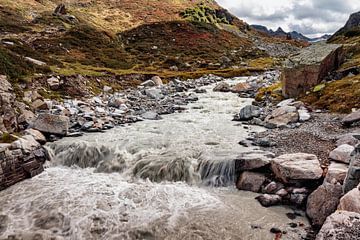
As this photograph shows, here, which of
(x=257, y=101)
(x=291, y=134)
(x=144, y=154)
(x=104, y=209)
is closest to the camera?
(x=104, y=209)

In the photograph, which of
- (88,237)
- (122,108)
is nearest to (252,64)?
(122,108)

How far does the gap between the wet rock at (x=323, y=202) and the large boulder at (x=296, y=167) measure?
0.88m

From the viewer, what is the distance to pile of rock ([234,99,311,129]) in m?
18.7

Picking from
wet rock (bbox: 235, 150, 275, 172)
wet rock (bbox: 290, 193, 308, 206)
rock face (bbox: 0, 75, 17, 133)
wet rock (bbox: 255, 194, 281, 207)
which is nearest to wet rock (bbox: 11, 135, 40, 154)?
rock face (bbox: 0, 75, 17, 133)

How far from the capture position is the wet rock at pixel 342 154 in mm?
11646

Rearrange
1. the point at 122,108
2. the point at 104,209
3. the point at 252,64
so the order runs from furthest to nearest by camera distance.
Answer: the point at 252,64, the point at 122,108, the point at 104,209

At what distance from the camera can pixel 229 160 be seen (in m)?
13.3

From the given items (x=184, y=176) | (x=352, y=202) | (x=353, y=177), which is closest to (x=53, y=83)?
(x=184, y=176)

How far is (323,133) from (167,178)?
337 inches

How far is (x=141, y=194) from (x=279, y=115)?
1130 cm

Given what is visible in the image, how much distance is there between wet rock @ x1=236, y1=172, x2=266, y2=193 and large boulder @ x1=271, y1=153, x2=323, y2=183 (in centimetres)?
64

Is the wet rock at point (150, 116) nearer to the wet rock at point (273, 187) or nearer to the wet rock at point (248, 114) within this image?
the wet rock at point (248, 114)

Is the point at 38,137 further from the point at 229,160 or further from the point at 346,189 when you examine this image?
the point at 346,189

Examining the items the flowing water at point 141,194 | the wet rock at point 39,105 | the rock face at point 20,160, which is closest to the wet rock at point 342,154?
the flowing water at point 141,194
